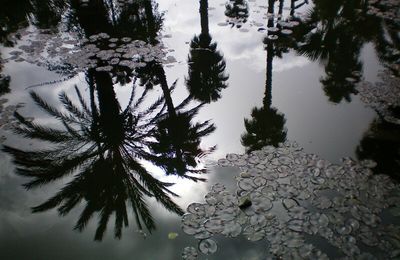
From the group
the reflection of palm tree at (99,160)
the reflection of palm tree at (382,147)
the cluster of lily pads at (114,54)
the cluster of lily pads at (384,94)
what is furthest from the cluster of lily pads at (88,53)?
the reflection of palm tree at (382,147)

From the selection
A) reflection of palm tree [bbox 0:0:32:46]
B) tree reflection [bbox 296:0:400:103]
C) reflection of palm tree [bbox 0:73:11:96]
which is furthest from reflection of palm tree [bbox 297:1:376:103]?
reflection of palm tree [bbox 0:0:32:46]

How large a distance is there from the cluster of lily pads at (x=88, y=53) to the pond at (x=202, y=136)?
5 cm

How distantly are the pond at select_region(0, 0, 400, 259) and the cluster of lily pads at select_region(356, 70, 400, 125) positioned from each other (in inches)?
1.4

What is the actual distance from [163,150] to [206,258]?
2.23 metres

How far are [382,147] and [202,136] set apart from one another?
2968 millimetres

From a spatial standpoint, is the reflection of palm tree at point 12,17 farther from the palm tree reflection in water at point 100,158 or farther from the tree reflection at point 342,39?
the tree reflection at point 342,39

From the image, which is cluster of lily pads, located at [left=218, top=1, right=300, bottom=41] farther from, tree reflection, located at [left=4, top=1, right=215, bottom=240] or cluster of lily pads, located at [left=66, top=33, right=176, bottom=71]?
tree reflection, located at [left=4, top=1, right=215, bottom=240]

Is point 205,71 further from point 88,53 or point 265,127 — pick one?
point 88,53

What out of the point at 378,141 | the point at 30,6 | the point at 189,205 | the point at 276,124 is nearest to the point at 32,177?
the point at 189,205

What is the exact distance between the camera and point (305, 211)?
4.14 m

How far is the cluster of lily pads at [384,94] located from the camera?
20.0 feet

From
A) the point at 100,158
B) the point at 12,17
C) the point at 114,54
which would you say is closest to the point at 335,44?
the point at 114,54

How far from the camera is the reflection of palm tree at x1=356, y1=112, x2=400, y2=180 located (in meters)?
4.86

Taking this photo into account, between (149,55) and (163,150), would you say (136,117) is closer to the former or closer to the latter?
(163,150)
